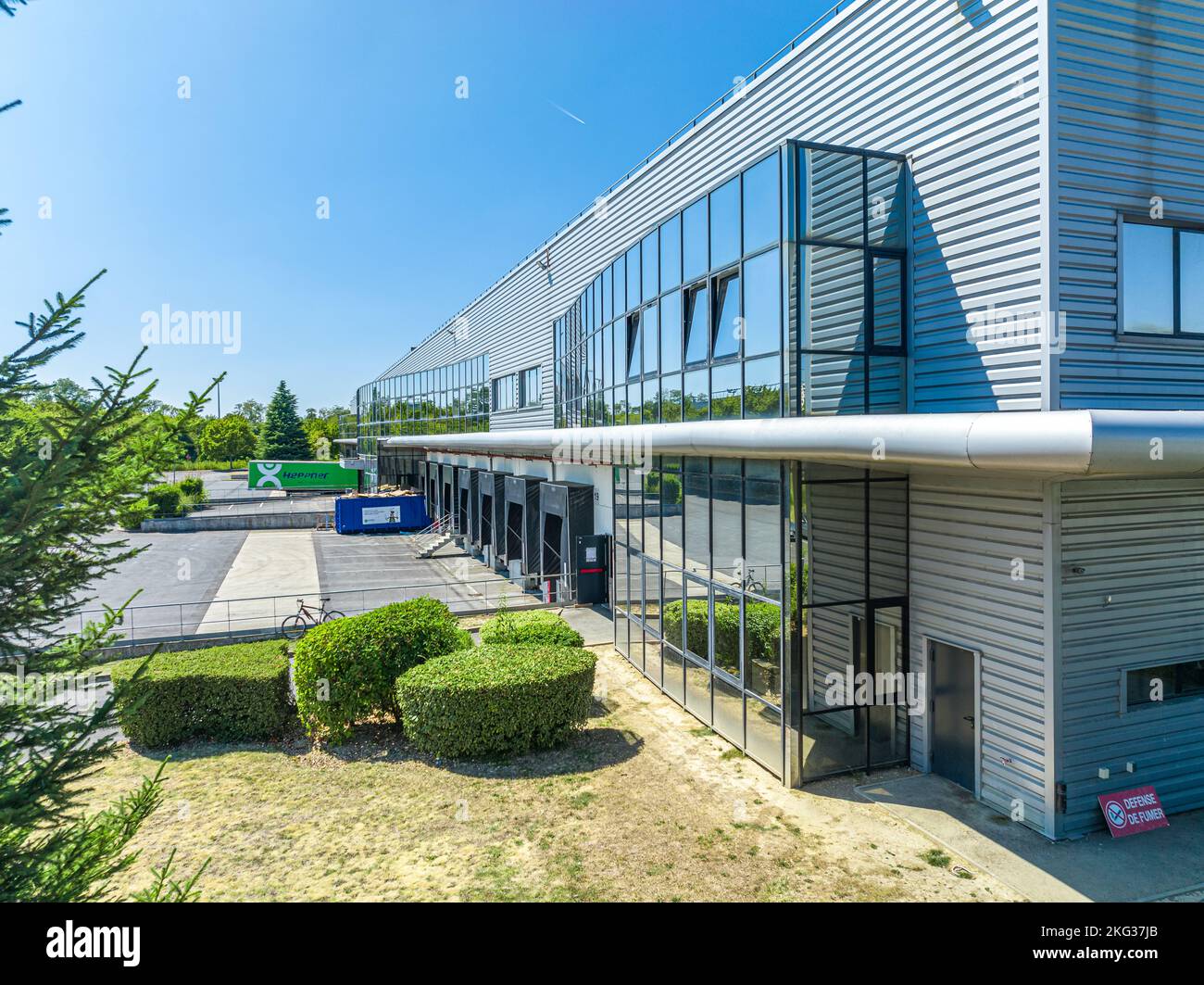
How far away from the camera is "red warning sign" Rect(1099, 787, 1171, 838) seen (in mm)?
7742

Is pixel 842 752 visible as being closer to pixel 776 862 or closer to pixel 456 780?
pixel 776 862

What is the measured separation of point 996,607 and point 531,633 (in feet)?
23.8

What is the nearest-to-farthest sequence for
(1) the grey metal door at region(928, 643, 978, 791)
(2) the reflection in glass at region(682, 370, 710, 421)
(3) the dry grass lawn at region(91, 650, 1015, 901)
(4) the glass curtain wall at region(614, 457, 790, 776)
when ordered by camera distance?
1. (3) the dry grass lawn at region(91, 650, 1015, 901)
2. (1) the grey metal door at region(928, 643, 978, 791)
3. (4) the glass curtain wall at region(614, 457, 790, 776)
4. (2) the reflection in glass at region(682, 370, 710, 421)

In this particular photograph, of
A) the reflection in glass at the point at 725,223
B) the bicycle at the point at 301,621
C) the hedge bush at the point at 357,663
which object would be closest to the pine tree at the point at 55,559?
the hedge bush at the point at 357,663

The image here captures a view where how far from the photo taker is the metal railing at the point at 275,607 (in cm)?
1647

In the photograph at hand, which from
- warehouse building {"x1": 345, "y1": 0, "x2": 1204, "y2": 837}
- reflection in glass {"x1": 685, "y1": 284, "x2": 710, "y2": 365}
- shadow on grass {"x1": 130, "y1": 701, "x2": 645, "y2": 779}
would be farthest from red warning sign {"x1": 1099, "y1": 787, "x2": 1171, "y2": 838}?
reflection in glass {"x1": 685, "y1": 284, "x2": 710, "y2": 365}

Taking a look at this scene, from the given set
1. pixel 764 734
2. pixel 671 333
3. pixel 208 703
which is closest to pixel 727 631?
pixel 764 734

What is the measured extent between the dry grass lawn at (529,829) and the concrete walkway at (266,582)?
7311mm

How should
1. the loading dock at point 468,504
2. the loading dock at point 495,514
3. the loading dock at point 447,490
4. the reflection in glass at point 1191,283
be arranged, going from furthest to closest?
the loading dock at point 447,490, the loading dock at point 468,504, the loading dock at point 495,514, the reflection in glass at point 1191,283

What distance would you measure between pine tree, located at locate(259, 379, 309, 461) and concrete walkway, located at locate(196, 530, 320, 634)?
4396 cm

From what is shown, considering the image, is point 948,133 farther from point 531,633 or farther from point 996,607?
point 531,633

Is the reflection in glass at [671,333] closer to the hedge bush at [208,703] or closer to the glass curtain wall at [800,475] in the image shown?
the glass curtain wall at [800,475]

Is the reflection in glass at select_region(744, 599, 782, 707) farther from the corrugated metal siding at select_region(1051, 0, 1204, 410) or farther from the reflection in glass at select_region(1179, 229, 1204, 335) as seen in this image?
the reflection in glass at select_region(1179, 229, 1204, 335)
